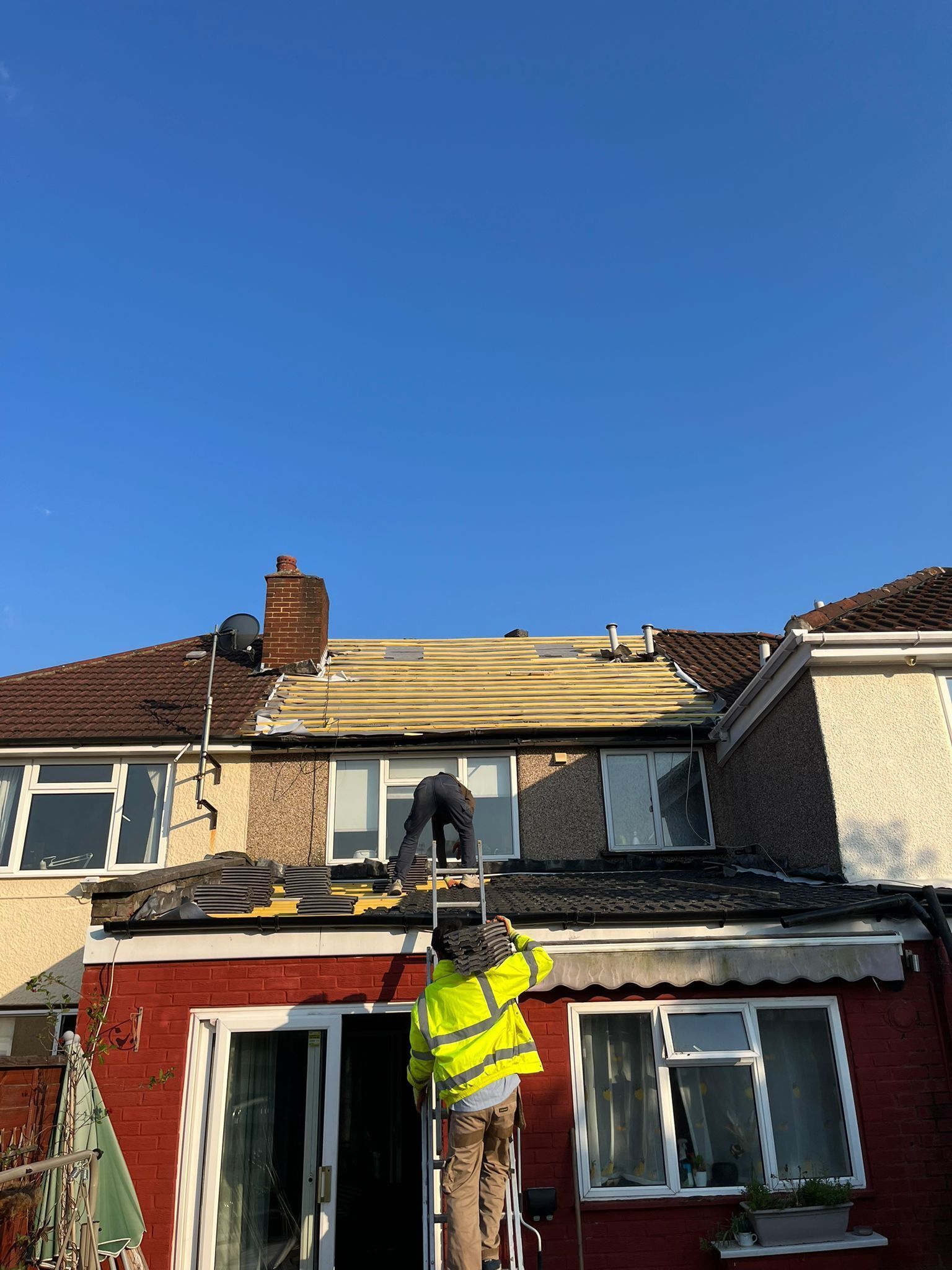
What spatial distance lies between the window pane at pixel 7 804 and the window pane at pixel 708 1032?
8.12m

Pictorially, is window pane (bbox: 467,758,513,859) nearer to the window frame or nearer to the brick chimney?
the brick chimney

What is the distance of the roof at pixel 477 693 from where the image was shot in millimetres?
12680

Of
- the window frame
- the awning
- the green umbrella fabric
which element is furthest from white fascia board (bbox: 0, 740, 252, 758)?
the awning

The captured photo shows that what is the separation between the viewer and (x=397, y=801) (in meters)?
12.1

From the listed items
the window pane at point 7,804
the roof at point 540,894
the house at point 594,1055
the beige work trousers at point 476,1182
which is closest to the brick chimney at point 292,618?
the window pane at point 7,804

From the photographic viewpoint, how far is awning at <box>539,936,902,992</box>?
723cm

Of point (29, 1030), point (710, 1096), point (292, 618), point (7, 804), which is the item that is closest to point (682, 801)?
point (710, 1096)

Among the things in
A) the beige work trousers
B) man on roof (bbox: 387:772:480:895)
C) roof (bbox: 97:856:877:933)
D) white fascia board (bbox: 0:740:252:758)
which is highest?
white fascia board (bbox: 0:740:252:758)

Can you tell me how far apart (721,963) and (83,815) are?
809cm

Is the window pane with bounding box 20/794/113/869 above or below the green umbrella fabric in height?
above

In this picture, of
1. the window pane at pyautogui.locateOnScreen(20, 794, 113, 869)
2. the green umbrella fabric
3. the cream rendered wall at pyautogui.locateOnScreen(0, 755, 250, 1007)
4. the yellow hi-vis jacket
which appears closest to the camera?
the yellow hi-vis jacket

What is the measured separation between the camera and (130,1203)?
21.3 feet

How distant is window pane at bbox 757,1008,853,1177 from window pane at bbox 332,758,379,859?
553 cm

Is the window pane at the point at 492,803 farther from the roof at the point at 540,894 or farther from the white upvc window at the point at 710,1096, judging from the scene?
the white upvc window at the point at 710,1096
